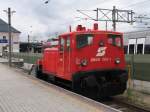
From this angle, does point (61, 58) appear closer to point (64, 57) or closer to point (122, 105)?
point (64, 57)

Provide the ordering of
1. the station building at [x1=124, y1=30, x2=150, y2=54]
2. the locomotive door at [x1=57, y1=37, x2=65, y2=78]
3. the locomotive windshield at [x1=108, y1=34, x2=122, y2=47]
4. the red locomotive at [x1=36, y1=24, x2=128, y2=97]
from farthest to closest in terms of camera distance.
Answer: the station building at [x1=124, y1=30, x2=150, y2=54] → the locomotive door at [x1=57, y1=37, x2=65, y2=78] → the locomotive windshield at [x1=108, y1=34, x2=122, y2=47] → the red locomotive at [x1=36, y1=24, x2=128, y2=97]

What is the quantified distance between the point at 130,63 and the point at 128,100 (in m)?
4.03

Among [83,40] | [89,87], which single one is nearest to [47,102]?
[89,87]

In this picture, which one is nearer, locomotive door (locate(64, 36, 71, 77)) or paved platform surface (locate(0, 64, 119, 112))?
paved platform surface (locate(0, 64, 119, 112))

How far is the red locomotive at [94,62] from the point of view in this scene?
13.6 meters

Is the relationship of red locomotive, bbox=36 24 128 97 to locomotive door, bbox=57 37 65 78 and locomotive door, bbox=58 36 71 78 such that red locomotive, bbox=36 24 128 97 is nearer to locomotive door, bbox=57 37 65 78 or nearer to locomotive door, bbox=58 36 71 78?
locomotive door, bbox=58 36 71 78

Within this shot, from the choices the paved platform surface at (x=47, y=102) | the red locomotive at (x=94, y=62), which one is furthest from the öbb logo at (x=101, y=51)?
the paved platform surface at (x=47, y=102)

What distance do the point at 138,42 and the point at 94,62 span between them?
524 inches

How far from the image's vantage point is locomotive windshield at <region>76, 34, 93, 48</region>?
13.8 meters

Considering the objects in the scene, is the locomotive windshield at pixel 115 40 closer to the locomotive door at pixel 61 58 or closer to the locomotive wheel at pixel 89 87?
the locomotive wheel at pixel 89 87

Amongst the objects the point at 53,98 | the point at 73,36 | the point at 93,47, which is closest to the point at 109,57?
the point at 93,47

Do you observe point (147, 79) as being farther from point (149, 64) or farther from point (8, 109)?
point (8, 109)

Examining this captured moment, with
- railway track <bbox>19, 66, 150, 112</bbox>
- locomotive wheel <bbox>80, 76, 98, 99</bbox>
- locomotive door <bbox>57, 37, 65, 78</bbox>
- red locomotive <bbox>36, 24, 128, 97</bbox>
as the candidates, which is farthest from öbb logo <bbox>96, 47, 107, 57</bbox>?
railway track <bbox>19, 66, 150, 112</bbox>

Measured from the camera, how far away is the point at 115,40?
14.4m
